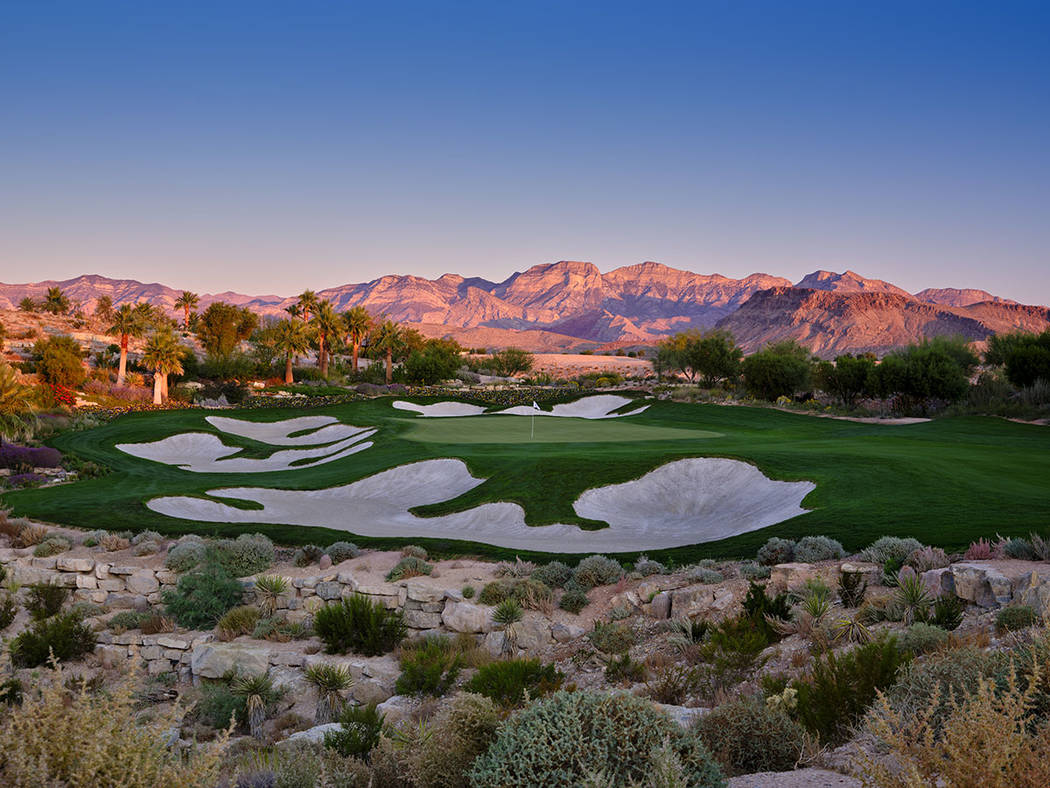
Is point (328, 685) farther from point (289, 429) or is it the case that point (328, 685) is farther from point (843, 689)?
point (289, 429)

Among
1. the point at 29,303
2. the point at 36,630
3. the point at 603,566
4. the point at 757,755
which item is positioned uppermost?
the point at 29,303

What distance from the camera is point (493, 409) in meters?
43.6

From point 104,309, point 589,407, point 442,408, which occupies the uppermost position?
point 104,309

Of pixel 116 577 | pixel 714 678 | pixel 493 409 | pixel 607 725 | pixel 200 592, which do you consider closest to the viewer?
pixel 607 725

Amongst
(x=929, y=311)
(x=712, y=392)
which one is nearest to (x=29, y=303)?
(x=712, y=392)

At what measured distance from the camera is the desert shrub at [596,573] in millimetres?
13234

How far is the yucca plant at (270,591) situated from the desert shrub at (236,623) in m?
0.40

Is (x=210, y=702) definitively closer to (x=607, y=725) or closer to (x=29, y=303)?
(x=607, y=725)

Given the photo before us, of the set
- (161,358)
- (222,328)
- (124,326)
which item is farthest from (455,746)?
(222,328)

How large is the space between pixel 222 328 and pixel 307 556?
77.7m

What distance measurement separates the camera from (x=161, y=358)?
161 ft

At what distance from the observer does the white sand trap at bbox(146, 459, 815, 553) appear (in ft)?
55.8

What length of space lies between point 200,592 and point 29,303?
10592 cm

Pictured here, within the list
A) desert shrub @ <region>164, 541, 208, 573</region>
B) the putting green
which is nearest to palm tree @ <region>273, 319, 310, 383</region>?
the putting green
